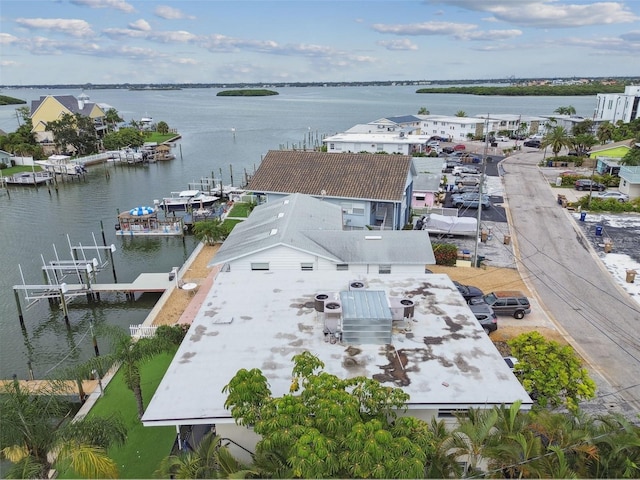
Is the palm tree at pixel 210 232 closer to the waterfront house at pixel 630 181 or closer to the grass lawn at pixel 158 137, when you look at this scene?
the waterfront house at pixel 630 181

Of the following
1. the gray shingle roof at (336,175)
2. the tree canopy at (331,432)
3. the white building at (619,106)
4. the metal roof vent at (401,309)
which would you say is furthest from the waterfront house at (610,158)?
the tree canopy at (331,432)

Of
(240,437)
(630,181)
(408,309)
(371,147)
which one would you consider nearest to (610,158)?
(630,181)

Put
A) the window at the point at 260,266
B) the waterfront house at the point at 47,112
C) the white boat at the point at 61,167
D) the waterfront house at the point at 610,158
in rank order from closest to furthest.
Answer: the window at the point at 260,266
the waterfront house at the point at 610,158
the white boat at the point at 61,167
the waterfront house at the point at 47,112

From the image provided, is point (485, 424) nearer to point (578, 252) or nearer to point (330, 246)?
point (330, 246)

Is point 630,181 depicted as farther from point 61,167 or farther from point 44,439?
point 61,167

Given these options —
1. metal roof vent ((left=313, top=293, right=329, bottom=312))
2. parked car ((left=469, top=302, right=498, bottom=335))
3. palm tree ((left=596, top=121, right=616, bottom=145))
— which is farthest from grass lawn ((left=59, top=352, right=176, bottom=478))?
palm tree ((left=596, top=121, right=616, bottom=145))

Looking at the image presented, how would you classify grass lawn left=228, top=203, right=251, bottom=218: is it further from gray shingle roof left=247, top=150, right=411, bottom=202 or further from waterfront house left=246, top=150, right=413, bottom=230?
gray shingle roof left=247, top=150, right=411, bottom=202

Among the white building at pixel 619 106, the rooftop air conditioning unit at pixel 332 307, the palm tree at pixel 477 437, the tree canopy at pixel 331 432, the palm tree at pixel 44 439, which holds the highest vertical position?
the white building at pixel 619 106

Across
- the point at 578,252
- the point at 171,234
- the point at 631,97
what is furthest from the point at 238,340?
the point at 631,97
